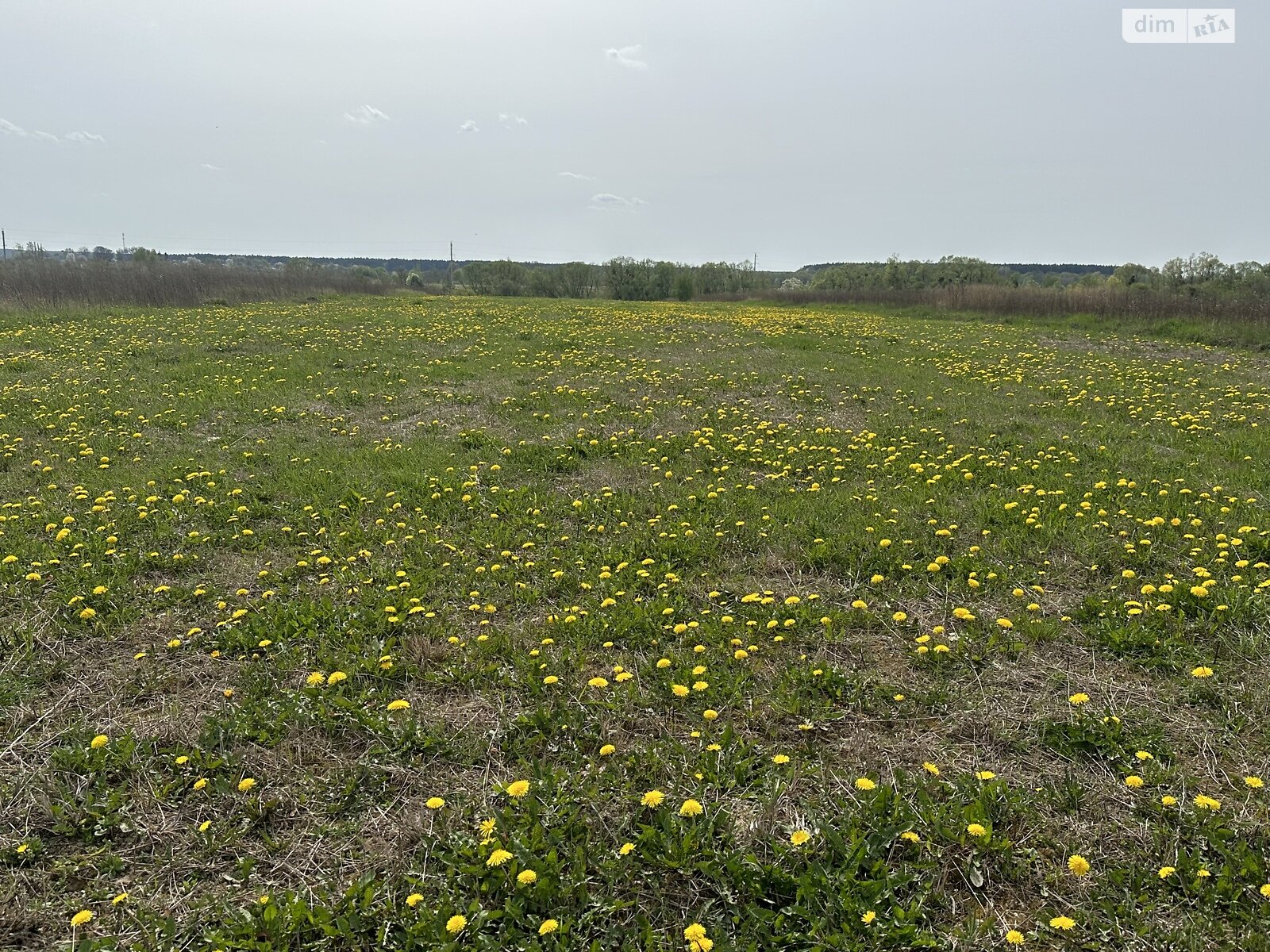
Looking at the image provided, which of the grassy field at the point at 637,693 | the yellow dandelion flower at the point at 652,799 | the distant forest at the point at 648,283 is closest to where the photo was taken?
the grassy field at the point at 637,693

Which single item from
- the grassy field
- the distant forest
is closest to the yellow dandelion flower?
the grassy field

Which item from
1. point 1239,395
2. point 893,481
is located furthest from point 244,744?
point 1239,395

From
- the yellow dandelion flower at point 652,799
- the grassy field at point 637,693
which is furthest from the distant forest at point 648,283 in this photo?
the yellow dandelion flower at point 652,799

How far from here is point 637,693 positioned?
3.86 metres

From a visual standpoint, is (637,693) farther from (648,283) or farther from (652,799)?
(648,283)

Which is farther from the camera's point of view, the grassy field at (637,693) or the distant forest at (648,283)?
the distant forest at (648,283)

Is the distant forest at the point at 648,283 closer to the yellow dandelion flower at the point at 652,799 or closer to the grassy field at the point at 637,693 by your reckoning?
the grassy field at the point at 637,693

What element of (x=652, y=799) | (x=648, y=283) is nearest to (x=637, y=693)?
(x=652, y=799)

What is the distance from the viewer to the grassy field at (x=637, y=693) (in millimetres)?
2641

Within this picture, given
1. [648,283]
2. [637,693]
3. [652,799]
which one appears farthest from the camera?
[648,283]

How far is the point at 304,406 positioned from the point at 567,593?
785cm

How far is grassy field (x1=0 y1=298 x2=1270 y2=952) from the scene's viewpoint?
2641 millimetres

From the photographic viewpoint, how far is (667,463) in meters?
8.02

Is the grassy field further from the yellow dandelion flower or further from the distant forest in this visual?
the distant forest
